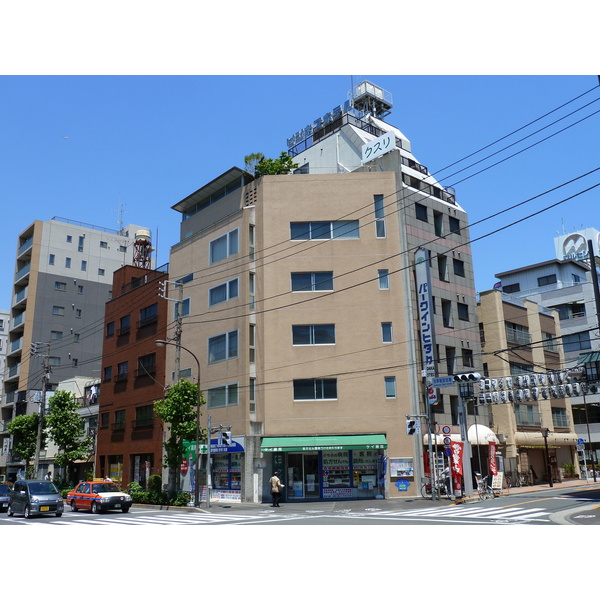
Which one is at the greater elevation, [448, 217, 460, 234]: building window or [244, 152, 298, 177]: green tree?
[244, 152, 298, 177]: green tree

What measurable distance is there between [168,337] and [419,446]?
2015 centimetres

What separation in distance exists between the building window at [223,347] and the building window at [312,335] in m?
4.30

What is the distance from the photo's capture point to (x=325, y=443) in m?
32.7

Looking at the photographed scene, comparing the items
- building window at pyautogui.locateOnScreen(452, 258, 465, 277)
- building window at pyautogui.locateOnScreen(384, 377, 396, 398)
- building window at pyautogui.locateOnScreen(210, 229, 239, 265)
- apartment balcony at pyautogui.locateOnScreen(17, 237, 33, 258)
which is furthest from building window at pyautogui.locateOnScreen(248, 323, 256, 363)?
apartment balcony at pyautogui.locateOnScreen(17, 237, 33, 258)

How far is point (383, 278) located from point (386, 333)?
11.3 feet

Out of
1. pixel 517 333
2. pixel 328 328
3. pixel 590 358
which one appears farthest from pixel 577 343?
pixel 328 328

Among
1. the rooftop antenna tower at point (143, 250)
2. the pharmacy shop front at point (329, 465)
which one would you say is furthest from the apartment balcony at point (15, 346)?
the pharmacy shop front at point (329, 465)

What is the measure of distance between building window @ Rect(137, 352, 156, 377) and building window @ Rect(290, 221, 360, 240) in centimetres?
1618

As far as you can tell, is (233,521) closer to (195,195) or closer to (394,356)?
(394,356)

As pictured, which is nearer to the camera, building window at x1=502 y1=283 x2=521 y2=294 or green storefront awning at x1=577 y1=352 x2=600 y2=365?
green storefront awning at x1=577 y1=352 x2=600 y2=365

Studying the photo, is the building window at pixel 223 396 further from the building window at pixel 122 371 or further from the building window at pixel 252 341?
the building window at pixel 122 371

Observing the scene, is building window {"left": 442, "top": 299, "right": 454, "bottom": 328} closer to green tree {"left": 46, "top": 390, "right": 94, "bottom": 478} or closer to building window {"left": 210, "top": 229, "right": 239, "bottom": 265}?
building window {"left": 210, "top": 229, "right": 239, "bottom": 265}

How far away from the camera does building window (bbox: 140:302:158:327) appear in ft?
149

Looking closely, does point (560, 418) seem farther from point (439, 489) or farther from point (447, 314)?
point (439, 489)
